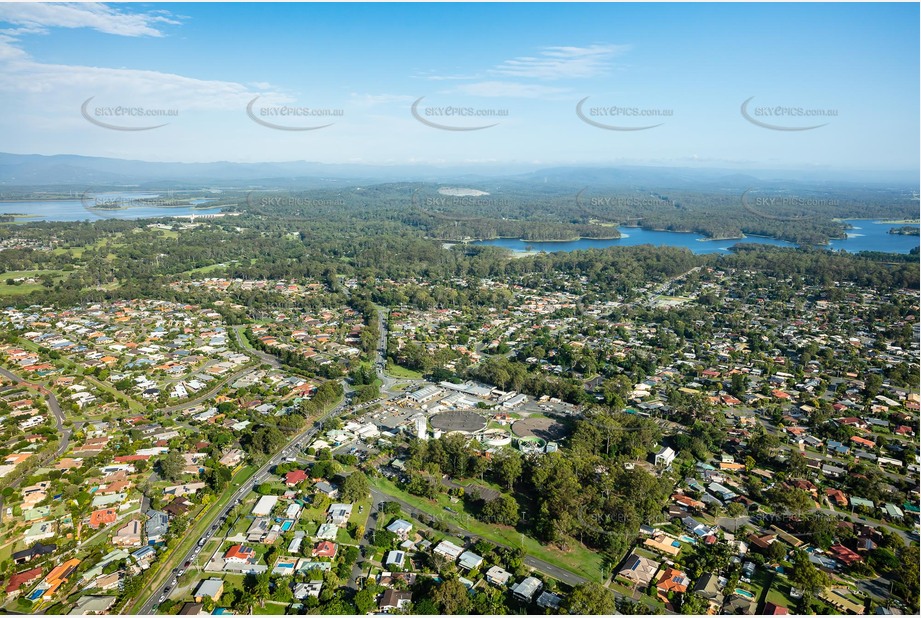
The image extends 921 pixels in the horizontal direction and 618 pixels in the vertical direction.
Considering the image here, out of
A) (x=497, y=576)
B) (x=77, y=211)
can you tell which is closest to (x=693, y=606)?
(x=497, y=576)

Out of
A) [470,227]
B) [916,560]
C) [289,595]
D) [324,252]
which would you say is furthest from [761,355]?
[470,227]

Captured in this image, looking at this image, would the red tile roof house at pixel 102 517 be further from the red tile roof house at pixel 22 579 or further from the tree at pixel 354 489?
the tree at pixel 354 489

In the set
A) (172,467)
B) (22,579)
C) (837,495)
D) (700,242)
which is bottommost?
(837,495)

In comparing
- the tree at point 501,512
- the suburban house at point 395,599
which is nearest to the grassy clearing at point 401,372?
the tree at point 501,512

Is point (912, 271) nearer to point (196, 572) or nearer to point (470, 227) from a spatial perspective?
point (470, 227)

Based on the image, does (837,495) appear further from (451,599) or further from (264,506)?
(264,506)

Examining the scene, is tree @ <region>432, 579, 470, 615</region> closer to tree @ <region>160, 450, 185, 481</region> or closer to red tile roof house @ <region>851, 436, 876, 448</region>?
tree @ <region>160, 450, 185, 481</region>

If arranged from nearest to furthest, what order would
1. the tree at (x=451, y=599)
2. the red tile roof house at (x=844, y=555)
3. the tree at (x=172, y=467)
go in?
the tree at (x=451, y=599) → the red tile roof house at (x=844, y=555) → the tree at (x=172, y=467)
